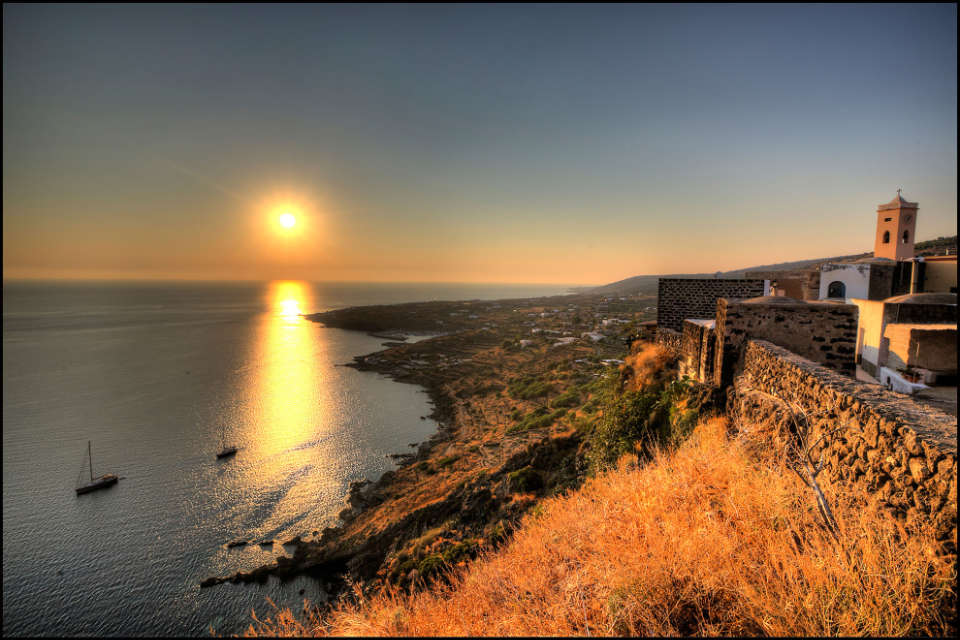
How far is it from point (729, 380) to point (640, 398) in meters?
2.48

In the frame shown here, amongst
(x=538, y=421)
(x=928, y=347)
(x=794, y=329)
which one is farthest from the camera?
(x=538, y=421)

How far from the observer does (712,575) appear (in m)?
2.81

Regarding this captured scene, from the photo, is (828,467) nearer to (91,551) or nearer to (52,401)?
(91,551)

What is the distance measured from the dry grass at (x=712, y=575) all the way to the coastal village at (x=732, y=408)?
0.37 metres

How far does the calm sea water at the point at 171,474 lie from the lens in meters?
13.5

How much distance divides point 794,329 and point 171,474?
3058 centimetres

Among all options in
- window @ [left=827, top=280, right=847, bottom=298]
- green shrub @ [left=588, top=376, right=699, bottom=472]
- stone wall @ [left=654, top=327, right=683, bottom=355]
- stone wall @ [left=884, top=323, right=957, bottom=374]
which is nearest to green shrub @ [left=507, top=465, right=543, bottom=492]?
green shrub @ [left=588, top=376, right=699, bottom=472]

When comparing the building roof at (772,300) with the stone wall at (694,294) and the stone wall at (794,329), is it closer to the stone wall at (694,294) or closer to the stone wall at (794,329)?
the stone wall at (794,329)

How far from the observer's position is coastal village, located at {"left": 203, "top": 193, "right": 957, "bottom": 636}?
305 centimetres

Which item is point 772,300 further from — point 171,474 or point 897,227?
point 897,227

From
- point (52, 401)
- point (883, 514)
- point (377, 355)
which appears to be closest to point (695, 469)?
point (883, 514)

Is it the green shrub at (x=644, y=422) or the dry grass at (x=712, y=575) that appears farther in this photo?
the green shrub at (x=644, y=422)

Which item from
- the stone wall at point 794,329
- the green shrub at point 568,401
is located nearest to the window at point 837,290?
the green shrub at point 568,401

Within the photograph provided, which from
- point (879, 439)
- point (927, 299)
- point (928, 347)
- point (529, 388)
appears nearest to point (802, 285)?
point (927, 299)
